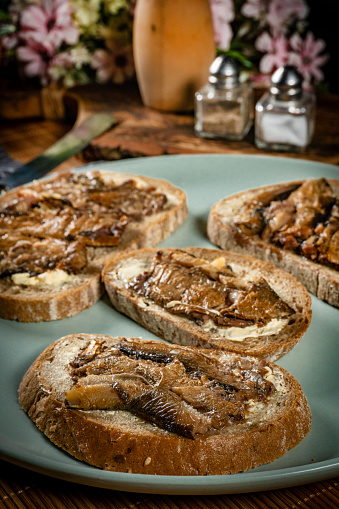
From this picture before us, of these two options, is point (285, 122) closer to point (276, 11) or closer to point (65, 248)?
point (276, 11)

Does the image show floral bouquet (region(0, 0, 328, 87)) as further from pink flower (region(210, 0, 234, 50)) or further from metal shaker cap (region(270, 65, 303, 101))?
metal shaker cap (region(270, 65, 303, 101))

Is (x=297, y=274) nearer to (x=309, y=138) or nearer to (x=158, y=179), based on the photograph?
(x=158, y=179)

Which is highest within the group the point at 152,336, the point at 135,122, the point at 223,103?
the point at 223,103

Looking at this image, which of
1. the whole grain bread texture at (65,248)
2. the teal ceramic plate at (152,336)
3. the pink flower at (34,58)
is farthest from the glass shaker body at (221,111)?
the pink flower at (34,58)

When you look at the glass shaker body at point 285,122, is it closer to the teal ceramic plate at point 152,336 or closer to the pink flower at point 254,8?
the teal ceramic plate at point 152,336

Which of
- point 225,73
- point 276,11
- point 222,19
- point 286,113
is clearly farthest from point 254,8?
point 286,113

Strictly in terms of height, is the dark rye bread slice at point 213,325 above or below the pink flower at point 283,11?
below
